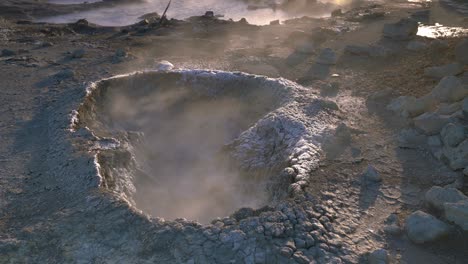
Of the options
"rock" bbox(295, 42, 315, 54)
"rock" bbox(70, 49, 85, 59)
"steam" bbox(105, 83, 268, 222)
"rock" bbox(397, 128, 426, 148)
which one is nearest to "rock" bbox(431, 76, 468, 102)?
"rock" bbox(397, 128, 426, 148)

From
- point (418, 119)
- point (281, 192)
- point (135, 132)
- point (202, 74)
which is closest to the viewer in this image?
point (281, 192)

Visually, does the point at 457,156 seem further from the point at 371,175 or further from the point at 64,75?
the point at 64,75

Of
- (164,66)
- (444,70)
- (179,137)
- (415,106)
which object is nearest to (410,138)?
(415,106)

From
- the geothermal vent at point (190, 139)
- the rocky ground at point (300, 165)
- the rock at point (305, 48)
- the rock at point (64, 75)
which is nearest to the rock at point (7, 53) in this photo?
the rocky ground at point (300, 165)

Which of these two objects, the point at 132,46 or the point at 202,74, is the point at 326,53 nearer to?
the point at 202,74

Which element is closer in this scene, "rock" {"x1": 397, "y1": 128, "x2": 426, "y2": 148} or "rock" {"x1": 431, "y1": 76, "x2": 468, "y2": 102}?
"rock" {"x1": 397, "y1": 128, "x2": 426, "y2": 148}

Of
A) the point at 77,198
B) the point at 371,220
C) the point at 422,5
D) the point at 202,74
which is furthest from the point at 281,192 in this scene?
the point at 422,5

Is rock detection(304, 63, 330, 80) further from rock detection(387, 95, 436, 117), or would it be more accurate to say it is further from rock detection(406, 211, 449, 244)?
rock detection(406, 211, 449, 244)
